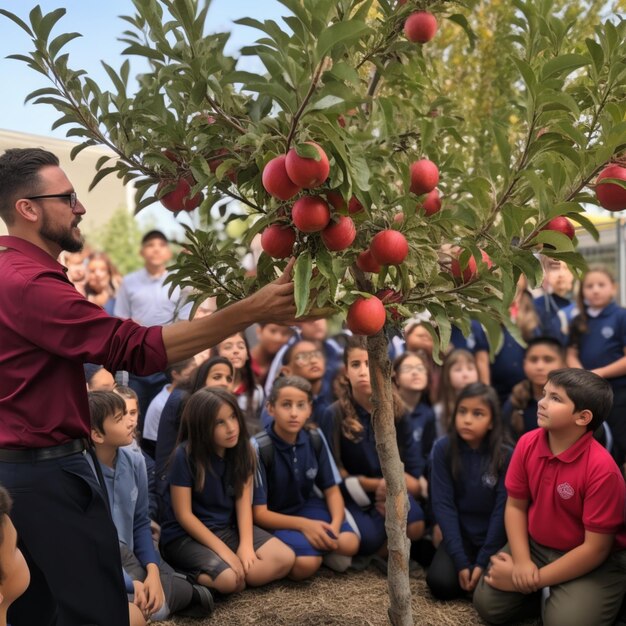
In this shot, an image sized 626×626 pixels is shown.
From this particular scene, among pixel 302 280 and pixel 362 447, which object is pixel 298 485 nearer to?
pixel 362 447

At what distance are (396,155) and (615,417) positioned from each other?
3.11 meters

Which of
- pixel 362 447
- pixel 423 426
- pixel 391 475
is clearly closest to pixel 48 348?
pixel 391 475

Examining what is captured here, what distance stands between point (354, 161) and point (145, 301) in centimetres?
406

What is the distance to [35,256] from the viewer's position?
243cm

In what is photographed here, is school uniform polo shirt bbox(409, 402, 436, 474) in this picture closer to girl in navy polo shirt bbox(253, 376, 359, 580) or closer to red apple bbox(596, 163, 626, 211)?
girl in navy polo shirt bbox(253, 376, 359, 580)

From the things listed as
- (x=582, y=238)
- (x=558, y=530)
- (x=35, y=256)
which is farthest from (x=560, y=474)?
(x=582, y=238)

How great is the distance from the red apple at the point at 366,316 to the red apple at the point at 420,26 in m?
0.90

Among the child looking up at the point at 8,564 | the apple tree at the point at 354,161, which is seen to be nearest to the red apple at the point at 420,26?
the apple tree at the point at 354,161

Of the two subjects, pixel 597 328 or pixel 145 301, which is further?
pixel 145 301

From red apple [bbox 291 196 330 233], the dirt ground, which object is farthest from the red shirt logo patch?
red apple [bbox 291 196 330 233]

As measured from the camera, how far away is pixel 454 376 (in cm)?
538

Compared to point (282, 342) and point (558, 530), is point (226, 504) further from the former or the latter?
point (282, 342)

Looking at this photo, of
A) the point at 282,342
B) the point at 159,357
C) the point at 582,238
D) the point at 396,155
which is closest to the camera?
the point at 159,357

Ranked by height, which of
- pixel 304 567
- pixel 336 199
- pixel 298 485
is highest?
pixel 336 199
